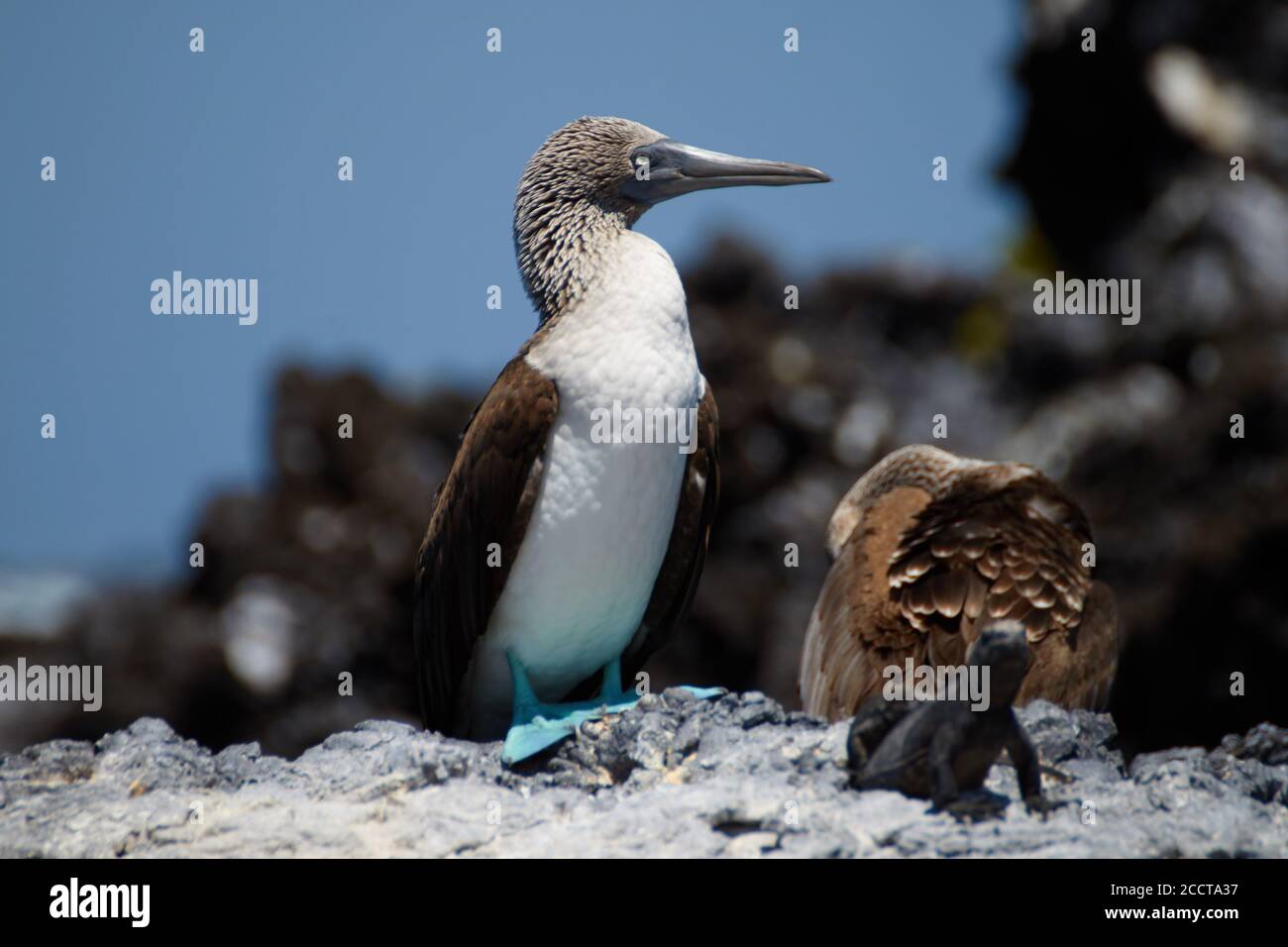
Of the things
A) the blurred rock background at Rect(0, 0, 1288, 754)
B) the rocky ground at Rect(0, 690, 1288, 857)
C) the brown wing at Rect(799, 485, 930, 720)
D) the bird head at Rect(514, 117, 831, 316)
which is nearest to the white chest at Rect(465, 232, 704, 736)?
the bird head at Rect(514, 117, 831, 316)

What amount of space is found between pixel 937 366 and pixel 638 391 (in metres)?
20.2

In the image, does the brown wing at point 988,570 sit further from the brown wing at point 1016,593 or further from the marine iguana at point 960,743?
the marine iguana at point 960,743

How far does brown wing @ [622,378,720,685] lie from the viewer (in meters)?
6.85

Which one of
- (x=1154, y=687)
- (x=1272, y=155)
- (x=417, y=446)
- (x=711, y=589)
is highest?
(x=1272, y=155)

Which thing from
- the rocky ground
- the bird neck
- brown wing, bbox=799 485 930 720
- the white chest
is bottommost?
the rocky ground

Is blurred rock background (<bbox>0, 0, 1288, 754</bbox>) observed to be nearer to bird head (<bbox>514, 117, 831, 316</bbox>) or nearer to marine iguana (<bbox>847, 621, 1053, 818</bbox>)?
bird head (<bbox>514, 117, 831, 316</bbox>)

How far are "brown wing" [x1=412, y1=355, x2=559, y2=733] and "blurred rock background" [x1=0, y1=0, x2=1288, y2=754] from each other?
8322 mm

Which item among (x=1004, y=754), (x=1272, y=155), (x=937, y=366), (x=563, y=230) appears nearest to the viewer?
(x=1004, y=754)

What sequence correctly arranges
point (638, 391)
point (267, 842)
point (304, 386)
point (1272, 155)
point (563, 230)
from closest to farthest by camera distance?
point (267, 842) → point (638, 391) → point (563, 230) → point (304, 386) → point (1272, 155)

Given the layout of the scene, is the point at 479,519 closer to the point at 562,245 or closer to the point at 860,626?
the point at 562,245

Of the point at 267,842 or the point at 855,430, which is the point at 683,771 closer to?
the point at 267,842

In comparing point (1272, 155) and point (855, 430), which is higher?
point (1272, 155)

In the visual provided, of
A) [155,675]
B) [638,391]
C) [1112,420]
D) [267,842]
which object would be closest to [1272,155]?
[1112,420]
